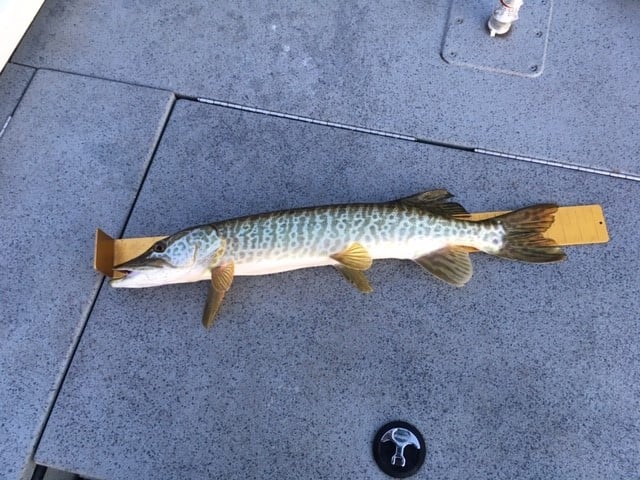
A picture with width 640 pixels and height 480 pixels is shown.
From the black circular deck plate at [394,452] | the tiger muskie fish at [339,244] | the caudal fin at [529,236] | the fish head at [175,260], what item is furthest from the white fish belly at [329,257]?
the black circular deck plate at [394,452]

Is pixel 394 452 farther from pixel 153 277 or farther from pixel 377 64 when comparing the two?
pixel 377 64

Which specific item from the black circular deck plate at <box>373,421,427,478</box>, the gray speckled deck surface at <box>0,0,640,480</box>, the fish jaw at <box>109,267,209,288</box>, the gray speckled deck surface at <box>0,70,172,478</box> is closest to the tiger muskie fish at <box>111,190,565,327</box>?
the fish jaw at <box>109,267,209,288</box>

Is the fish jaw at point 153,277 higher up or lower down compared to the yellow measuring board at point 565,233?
lower down

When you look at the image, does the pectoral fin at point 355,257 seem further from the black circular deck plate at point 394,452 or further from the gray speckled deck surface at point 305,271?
the black circular deck plate at point 394,452

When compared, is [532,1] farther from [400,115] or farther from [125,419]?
[125,419]

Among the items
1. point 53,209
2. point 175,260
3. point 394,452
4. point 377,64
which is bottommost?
point 394,452

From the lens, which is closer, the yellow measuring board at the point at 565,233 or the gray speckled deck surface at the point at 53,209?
the gray speckled deck surface at the point at 53,209

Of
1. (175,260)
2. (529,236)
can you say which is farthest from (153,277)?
(529,236)

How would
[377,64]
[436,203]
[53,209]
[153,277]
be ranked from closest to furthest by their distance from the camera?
[153,277] → [436,203] → [53,209] → [377,64]
